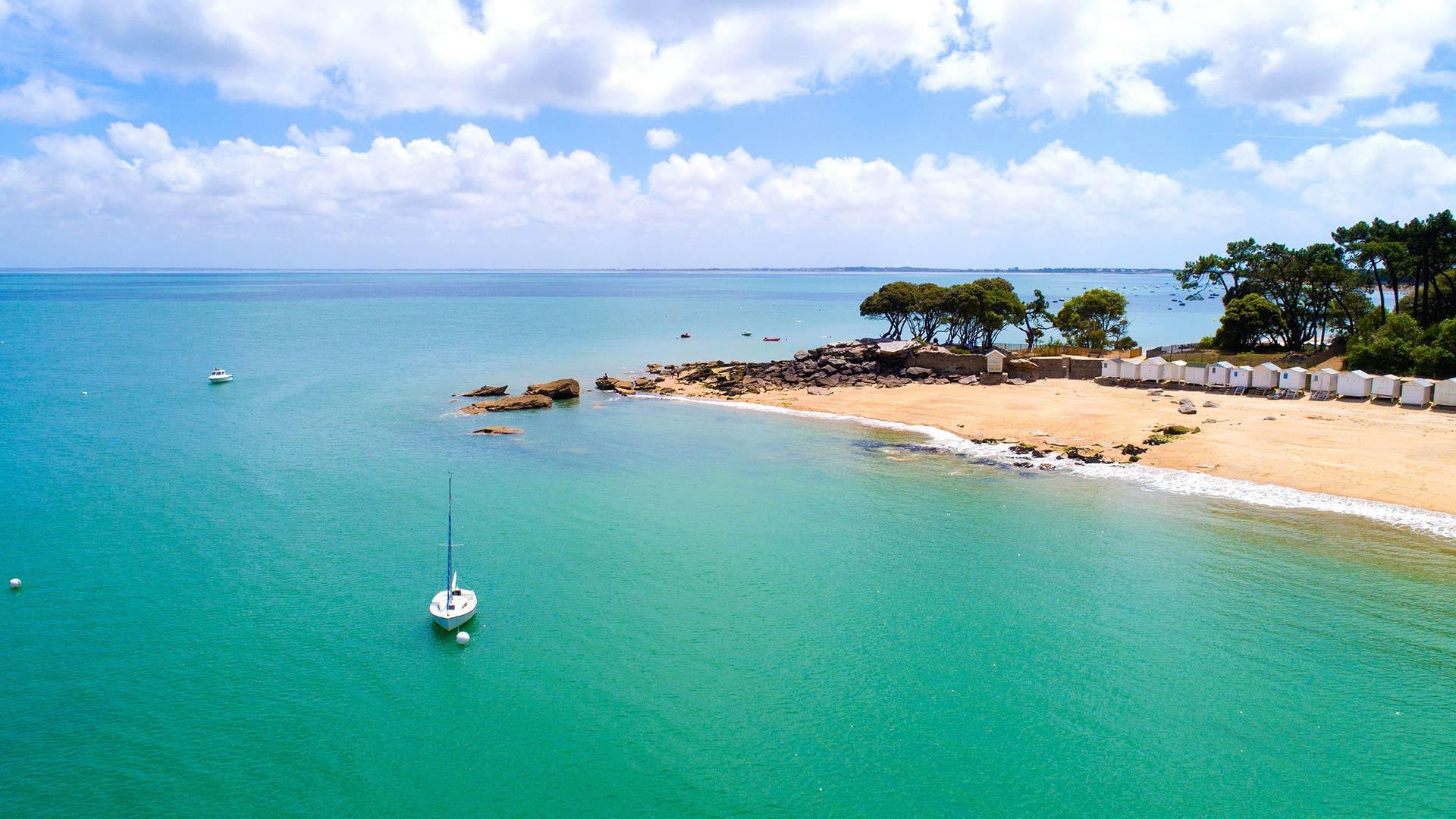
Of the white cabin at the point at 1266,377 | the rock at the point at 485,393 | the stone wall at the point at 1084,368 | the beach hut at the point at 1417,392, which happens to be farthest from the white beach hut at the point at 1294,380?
the rock at the point at 485,393

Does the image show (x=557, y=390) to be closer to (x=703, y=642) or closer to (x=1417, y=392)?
(x=703, y=642)

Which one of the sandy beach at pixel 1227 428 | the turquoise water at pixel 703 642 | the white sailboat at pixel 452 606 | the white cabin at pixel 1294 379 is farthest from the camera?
the white cabin at pixel 1294 379

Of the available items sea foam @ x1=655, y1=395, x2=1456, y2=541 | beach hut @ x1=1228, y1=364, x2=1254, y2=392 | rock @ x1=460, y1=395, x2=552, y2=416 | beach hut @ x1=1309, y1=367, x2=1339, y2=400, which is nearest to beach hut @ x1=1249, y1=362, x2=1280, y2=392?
beach hut @ x1=1228, y1=364, x2=1254, y2=392

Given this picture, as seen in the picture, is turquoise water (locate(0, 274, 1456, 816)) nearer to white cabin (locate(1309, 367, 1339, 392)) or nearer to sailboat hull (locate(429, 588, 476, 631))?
sailboat hull (locate(429, 588, 476, 631))

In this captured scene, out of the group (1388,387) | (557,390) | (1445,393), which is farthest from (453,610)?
(1445,393)

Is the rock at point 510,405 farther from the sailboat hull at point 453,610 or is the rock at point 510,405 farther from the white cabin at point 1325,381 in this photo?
the white cabin at point 1325,381

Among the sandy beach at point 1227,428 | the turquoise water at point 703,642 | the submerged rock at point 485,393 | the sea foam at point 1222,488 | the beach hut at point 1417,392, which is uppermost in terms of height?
the beach hut at point 1417,392
